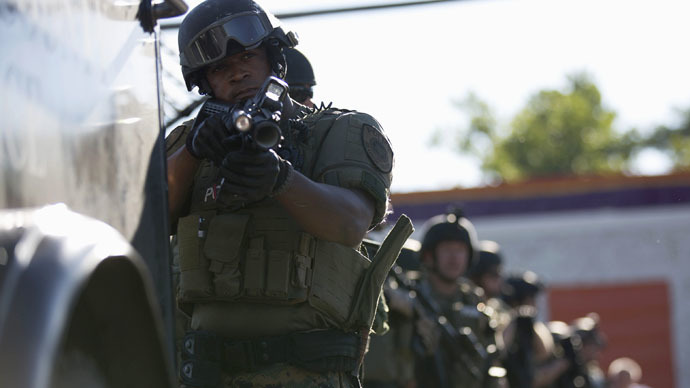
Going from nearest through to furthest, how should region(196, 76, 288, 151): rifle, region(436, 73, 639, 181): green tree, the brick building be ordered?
region(196, 76, 288, 151): rifle → the brick building → region(436, 73, 639, 181): green tree

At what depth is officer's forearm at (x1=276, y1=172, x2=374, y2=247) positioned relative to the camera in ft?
8.52

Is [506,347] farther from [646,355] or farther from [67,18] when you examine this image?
[646,355]

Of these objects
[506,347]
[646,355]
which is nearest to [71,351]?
Answer: [506,347]

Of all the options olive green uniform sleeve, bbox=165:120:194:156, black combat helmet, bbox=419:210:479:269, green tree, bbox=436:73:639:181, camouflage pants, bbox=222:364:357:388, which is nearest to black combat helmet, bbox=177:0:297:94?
olive green uniform sleeve, bbox=165:120:194:156

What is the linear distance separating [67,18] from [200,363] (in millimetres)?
1345

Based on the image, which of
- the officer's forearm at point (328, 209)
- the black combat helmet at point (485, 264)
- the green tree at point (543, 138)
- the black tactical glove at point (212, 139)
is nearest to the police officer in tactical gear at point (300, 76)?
the officer's forearm at point (328, 209)

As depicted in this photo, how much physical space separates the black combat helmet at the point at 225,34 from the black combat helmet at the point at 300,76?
1669mm

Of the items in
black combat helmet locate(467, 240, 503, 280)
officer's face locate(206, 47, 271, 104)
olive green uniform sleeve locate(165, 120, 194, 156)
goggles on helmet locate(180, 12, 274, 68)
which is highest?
black combat helmet locate(467, 240, 503, 280)

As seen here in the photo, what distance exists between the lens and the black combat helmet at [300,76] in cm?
471

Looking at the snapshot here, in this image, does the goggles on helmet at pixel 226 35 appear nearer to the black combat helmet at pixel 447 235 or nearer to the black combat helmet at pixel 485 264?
the black combat helmet at pixel 447 235

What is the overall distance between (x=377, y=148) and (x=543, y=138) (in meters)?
52.3

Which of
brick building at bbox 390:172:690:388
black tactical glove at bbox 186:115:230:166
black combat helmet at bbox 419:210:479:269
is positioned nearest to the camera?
black tactical glove at bbox 186:115:230:166

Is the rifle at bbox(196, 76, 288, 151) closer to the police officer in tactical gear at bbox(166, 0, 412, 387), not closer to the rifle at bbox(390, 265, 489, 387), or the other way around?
the police officer in tactical gear at bbox(166, 0, 412, 387)

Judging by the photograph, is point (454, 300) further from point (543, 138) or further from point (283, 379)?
point (543, 138)
